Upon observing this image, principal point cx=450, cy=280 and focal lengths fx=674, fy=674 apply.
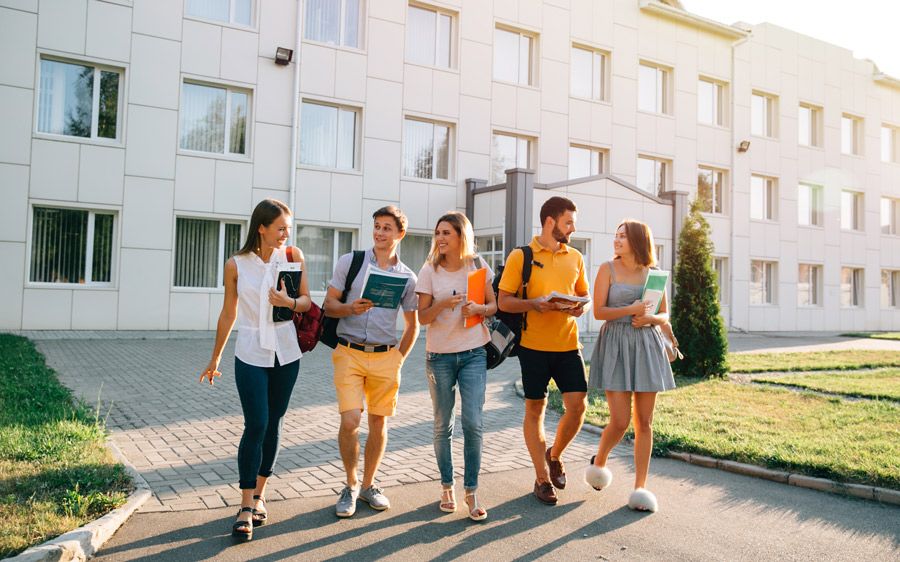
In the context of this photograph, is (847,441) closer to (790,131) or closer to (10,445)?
(10,445)

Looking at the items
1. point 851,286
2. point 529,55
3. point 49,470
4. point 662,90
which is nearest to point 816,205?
point 851,286

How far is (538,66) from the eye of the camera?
2097cm

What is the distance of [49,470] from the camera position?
464 cm

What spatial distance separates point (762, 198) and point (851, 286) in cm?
633

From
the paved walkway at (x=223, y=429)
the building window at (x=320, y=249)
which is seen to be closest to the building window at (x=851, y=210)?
the building window at (x=320, y=249)

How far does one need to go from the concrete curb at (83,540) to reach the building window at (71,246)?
41.7 ft

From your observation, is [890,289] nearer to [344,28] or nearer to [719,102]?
[719,102]

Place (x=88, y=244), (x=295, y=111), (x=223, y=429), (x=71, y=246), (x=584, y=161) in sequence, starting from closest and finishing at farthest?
(x=223, y=429)
(x=71, y=246)
(x=88, y=244)
(x=295, y=111)
(x=584, y=161)

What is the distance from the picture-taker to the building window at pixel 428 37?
19172 mm

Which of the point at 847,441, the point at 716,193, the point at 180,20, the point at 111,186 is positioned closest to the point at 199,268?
the point at 111,186

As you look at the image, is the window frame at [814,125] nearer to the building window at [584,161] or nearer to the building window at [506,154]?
the building window at [584,161]

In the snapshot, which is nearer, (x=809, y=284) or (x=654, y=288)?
(x=654, y=288)

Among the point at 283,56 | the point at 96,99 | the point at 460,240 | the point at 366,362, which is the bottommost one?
the point at 366,362

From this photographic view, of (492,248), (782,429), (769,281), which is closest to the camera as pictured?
(782,429)
